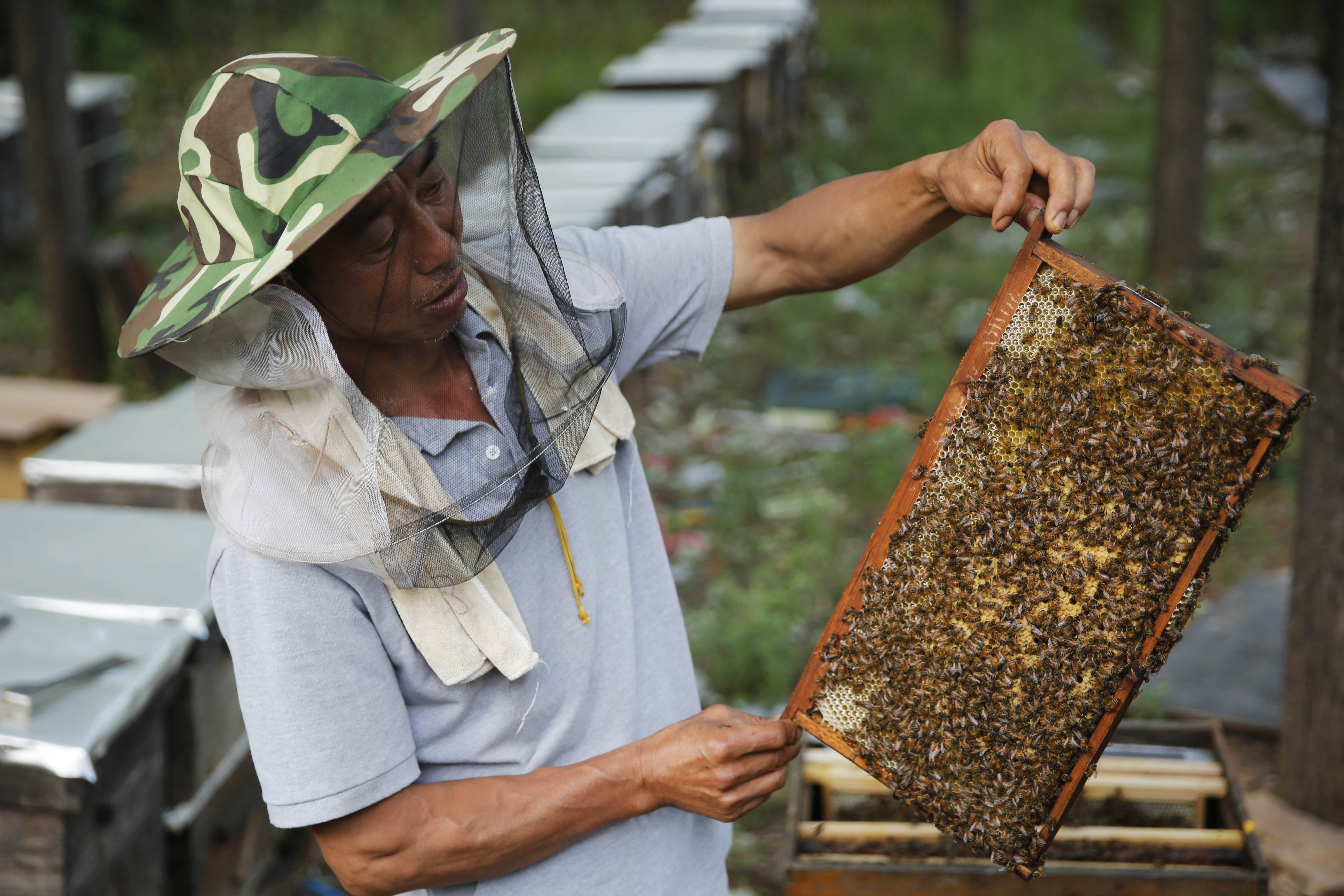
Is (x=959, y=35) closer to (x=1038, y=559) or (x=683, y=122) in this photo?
(x=683, y=122)

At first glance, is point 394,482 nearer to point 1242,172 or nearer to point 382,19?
point 1242,172

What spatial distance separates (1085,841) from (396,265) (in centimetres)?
195

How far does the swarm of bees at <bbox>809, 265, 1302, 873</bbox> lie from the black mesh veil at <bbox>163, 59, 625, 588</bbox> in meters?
0.61

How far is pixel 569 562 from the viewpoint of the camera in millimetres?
1825

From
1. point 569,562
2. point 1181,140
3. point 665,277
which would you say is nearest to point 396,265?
point 569,562

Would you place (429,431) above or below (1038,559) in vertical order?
above

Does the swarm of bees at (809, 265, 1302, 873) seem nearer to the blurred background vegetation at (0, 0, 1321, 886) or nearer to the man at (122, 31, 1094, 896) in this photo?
the man at (122, 31, 1094, 896)

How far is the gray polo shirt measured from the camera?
1.55 m

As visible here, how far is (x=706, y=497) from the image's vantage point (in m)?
5.69

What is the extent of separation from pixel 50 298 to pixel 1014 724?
669 cm

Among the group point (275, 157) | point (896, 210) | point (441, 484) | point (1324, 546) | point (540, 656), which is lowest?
point (1324, 546)

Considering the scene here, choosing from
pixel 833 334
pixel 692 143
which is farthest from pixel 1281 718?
pixel 692 143

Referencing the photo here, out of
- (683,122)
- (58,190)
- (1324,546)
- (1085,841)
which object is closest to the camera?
(1085,841)

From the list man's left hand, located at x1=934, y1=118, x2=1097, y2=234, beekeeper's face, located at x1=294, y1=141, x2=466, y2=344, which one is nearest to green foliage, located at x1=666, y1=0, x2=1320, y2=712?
man's left hand, located at x1=934, y1=118, x2=1097, y2=234
